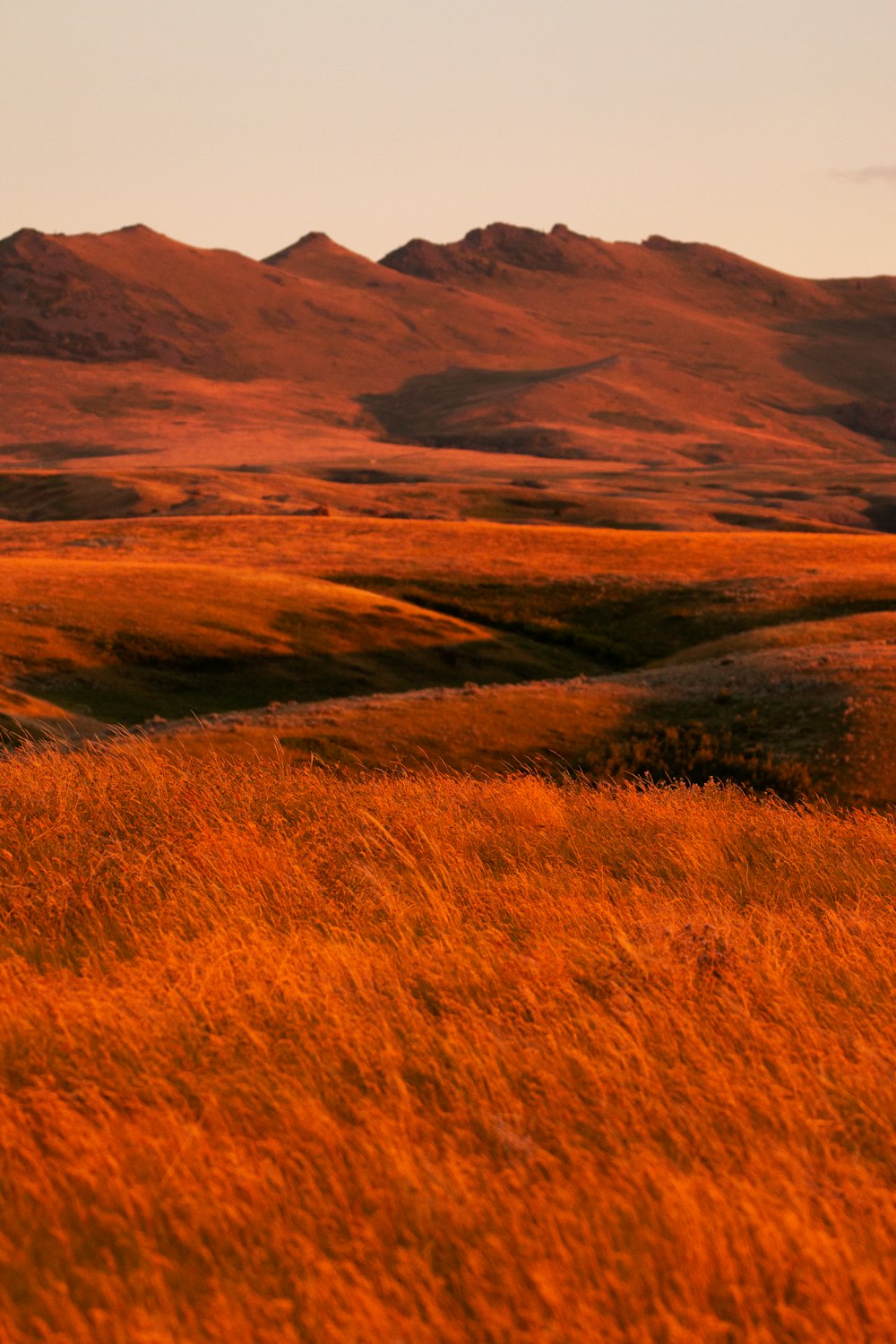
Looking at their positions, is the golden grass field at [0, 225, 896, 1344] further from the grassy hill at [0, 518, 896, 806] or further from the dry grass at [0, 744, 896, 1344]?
the grassy hill at [0, 518, 896, 806]

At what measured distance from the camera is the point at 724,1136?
5.29 m

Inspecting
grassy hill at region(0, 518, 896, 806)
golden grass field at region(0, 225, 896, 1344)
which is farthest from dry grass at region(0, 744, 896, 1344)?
grassy hill at region(0, 518, 896, 806)

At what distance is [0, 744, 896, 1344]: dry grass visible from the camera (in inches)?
170

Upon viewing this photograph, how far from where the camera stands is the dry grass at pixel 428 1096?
170 inches

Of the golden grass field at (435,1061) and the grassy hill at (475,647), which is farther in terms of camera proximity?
the grassy hill at (475,647)

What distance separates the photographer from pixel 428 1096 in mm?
5633

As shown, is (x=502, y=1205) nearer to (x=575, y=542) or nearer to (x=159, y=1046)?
(x=159, y=1046)

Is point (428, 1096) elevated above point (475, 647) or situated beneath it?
elevated above

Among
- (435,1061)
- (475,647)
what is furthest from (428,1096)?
(475,647)

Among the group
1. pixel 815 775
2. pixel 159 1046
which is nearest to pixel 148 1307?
pixel 159 1046

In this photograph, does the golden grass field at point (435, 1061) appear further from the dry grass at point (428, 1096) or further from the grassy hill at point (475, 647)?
the grassy hill at point (475, 647)

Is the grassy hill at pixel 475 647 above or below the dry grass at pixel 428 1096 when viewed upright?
below

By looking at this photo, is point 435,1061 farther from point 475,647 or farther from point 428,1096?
point 475,647

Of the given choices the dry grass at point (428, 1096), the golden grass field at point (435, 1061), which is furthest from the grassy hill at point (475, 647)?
the dry grass at point (428, 1096)
